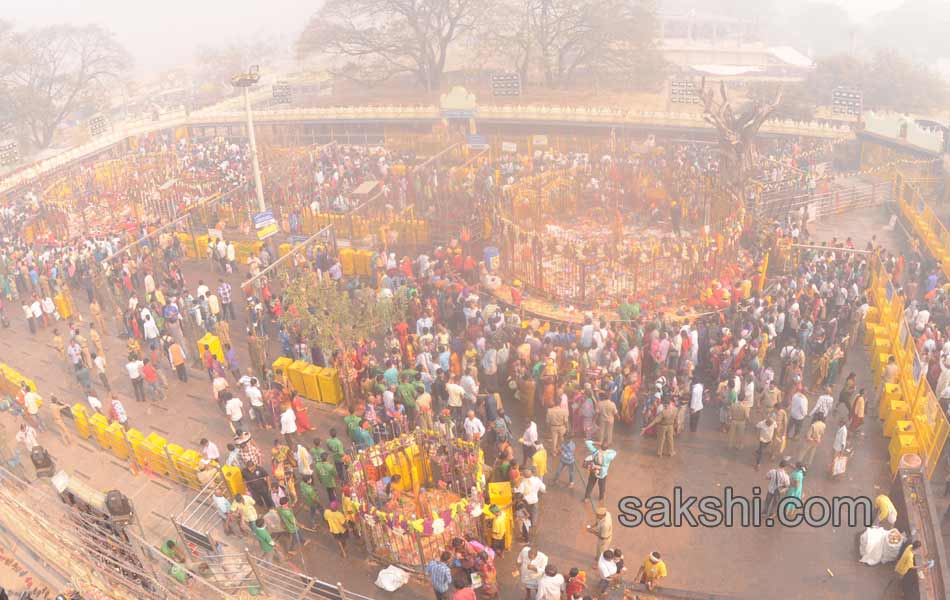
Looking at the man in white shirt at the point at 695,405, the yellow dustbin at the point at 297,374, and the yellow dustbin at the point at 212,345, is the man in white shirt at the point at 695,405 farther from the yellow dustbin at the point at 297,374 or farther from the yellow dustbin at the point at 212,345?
the yellow dustbin at the point at 212,345

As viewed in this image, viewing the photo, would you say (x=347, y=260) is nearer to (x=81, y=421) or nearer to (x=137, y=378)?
(x=137, y=378)

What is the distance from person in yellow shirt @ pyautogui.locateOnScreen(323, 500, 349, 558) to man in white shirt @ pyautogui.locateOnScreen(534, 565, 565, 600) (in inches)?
138

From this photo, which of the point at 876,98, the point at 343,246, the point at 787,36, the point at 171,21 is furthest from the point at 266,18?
the point at 343,246

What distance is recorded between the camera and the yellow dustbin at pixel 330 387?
15438 mm

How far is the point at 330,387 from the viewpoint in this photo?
610 inches

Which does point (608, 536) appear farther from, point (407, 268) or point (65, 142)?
point (65, 142)

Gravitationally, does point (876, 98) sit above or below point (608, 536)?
above

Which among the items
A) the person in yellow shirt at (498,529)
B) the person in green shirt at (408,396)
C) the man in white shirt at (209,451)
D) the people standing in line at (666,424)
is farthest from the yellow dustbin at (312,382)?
the people standing in line at (666,424)

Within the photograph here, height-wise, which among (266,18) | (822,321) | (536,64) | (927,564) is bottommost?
(927,564)

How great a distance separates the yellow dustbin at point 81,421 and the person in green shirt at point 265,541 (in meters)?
5.48

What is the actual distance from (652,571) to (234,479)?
7306 millimetres

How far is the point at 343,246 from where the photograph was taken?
22.4m

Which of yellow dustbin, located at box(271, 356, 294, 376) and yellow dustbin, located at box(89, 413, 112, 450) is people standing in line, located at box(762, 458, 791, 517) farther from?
yellow dustbin, located at box(89, 413, 112, 450)

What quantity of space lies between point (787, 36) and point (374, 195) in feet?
295
